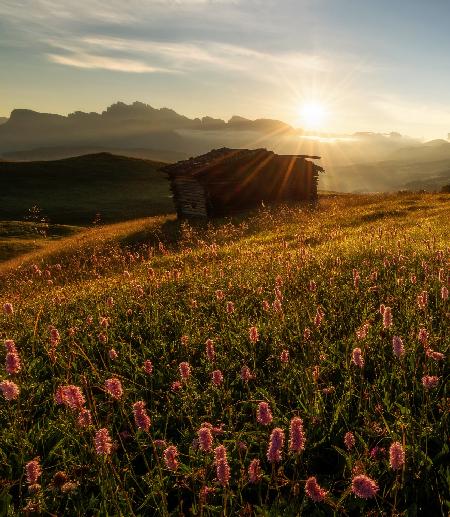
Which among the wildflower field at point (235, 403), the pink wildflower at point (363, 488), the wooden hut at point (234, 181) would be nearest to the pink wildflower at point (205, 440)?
the wildflower field at point (235, 403)

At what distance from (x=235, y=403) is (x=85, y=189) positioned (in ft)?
237

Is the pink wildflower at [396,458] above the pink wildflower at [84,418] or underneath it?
above

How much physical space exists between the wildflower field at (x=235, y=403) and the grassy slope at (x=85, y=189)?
44.3 m

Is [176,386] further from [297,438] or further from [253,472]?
[297,438]

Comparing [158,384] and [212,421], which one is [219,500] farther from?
[158,384]

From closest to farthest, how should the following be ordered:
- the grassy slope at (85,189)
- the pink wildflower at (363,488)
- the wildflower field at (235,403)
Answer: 1. the pink wildflower at (363,488)
2. the wildflower field at (235,403)
3. the grassy slope at (85,189)

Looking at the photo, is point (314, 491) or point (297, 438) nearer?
point (314, 491)

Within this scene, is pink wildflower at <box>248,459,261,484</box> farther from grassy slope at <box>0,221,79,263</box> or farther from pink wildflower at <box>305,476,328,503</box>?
grassy slope at <box>0,221,79,263</box>

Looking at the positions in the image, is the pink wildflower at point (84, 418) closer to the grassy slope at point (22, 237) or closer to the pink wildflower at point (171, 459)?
the pink wildflower at point (171, 459)

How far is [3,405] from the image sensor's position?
372 cm

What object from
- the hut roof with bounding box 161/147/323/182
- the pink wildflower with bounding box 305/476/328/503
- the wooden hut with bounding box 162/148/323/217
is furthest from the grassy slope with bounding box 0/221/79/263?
the pink wildflower with bounding box 305/476/328/503

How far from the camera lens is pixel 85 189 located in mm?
70375

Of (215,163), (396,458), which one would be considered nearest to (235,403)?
(396,458)

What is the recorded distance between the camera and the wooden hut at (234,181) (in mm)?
35188
